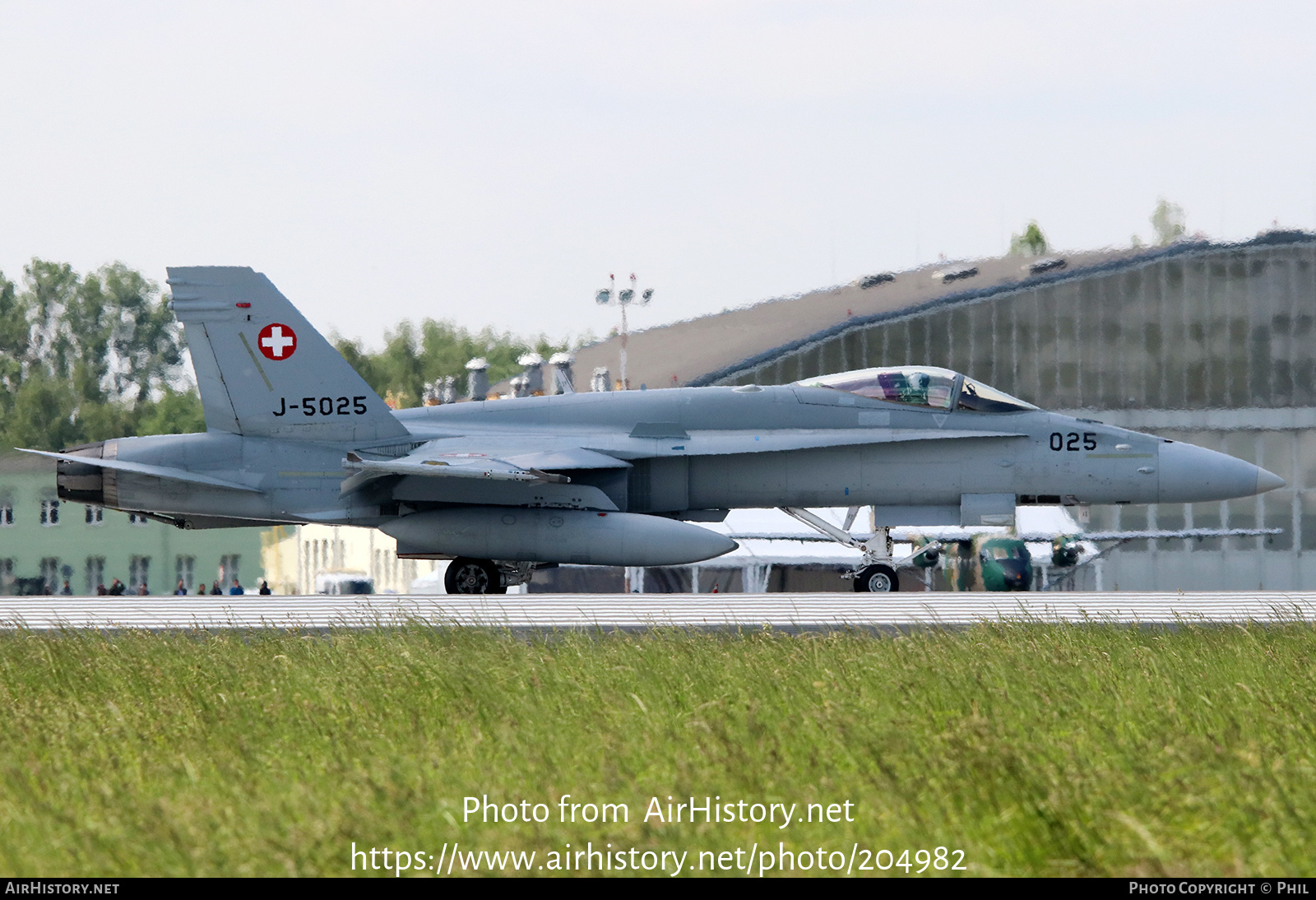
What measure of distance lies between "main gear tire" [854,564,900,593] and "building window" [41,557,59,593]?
3883 centimetres

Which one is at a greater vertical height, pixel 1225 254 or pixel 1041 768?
pixel 1225 254

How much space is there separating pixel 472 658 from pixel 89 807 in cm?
400

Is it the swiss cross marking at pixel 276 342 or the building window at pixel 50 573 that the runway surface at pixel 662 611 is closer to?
the swiss cross marking at pixel 276 342

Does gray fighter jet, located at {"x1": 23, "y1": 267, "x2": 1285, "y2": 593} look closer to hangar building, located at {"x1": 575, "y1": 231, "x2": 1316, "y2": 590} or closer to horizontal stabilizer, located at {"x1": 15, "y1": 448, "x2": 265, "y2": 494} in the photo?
horizontal stabilizer, located at {"x1": 15, "y1": 448, "x2": 265, "y2": 494}

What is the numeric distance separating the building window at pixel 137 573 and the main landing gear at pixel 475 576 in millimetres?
34686

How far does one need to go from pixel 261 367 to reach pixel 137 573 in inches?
1363

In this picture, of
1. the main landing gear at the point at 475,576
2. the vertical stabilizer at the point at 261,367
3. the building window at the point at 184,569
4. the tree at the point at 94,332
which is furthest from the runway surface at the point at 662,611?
the tree at the point at 94,332

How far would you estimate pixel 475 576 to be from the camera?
17875mm

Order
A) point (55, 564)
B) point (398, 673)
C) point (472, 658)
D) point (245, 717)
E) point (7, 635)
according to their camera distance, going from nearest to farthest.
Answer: point (245, 717), point (398, 673), point (472, 658), point (7, 635), point (55, 564)

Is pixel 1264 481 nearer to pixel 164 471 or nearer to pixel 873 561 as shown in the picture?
pixel 873 561

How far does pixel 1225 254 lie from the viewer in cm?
3666

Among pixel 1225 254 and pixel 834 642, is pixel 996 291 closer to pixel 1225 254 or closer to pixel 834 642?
pixel 1225 254

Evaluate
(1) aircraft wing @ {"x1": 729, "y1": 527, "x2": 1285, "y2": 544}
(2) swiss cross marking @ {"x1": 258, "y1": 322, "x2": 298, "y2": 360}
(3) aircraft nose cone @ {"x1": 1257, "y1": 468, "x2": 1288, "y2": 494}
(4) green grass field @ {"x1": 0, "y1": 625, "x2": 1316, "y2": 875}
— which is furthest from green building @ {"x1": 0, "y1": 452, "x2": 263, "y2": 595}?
(4) green grass field @ {"x1": 0, "y1": 625, "x2": 1316, "y2": 875}
